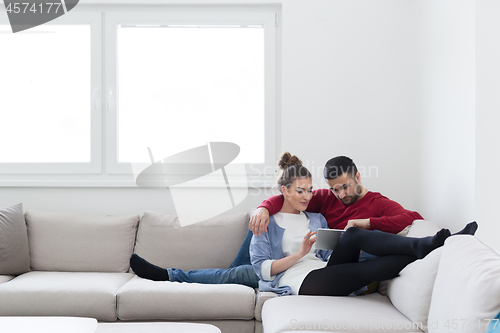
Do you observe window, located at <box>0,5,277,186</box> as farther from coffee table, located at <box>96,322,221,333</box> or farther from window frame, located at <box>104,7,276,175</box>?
coffee table, located at <box>96,322,221,333</box>

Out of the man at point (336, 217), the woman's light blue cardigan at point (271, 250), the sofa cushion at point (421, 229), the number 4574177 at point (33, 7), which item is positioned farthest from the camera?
the number 4574177 at point (33, 7)

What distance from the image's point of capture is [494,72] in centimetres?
202

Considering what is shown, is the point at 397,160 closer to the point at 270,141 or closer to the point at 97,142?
the point at 270,141

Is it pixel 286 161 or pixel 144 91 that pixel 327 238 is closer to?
pixel 286 161

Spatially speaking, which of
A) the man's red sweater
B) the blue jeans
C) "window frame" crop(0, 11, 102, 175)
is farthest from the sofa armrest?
"window frame" crop(0, 11, 102, 175)

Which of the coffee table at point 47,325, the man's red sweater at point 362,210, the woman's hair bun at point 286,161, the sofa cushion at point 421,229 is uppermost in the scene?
the woman's hair bun at point 286,161

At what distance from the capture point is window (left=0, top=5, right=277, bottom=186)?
312 centimetres

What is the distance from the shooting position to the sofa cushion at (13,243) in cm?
241

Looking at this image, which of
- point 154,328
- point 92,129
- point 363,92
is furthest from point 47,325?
point 363,92

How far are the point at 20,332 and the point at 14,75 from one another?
2387mm

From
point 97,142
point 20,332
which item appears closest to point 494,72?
point 20,332

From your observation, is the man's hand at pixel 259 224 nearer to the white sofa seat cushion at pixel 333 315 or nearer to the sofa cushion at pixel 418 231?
the white sofa seat cushion at pixel 333 315

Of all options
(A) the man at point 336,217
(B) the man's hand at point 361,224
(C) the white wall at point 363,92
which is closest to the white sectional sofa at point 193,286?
(A) the man at point 336,217

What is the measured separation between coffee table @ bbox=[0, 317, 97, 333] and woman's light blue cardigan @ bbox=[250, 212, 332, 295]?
88 centimetres
